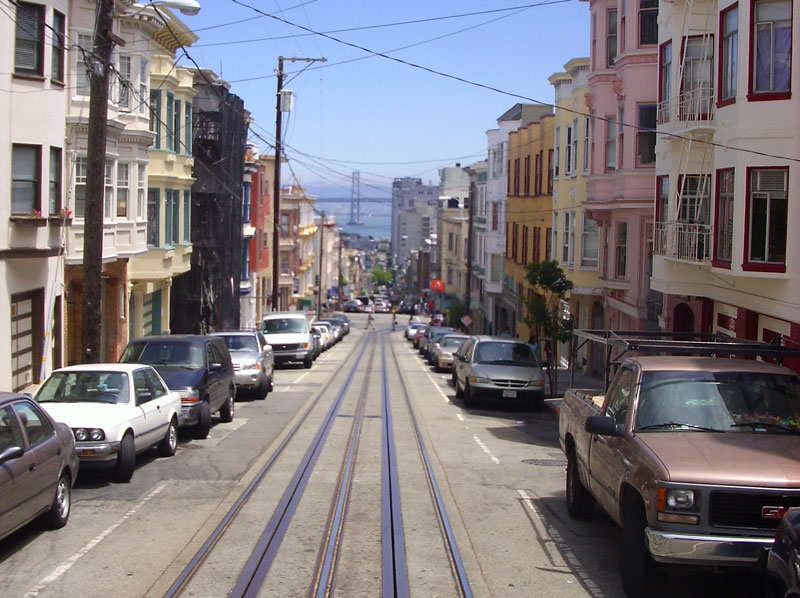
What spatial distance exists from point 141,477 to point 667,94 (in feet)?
46.5

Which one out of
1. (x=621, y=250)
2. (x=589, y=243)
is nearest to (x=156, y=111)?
(x=589, y=243)

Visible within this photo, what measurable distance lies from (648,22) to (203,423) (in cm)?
1636

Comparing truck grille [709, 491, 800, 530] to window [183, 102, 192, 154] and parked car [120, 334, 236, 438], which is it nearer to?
parked car [120, 334, 236, 438]

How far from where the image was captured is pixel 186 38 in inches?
1463

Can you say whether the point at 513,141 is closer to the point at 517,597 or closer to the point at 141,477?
the point at 141,477

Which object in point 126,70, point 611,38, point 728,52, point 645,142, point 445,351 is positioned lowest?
point 445,351

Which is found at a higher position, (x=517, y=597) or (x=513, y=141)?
(x=513, y=141)

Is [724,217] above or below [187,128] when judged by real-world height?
below

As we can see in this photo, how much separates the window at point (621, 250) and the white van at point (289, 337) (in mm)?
11586

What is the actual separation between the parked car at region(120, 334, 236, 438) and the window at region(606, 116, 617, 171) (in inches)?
561

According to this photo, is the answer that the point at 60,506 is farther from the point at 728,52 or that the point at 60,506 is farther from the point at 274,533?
the point at 728,52

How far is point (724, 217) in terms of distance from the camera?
61.0 feet

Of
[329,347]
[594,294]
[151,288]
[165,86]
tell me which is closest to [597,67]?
[594,294]

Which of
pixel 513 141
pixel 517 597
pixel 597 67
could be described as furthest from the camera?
pixel 513 141
